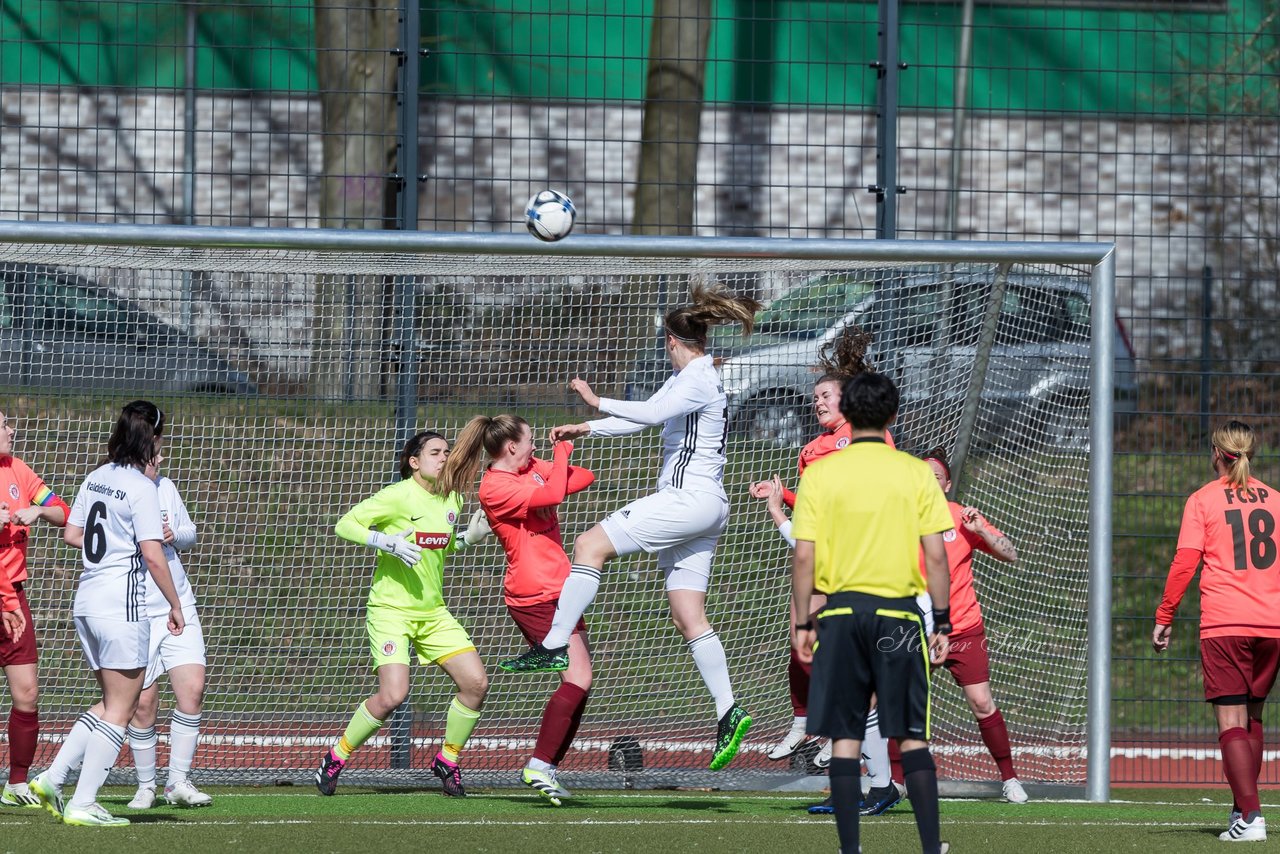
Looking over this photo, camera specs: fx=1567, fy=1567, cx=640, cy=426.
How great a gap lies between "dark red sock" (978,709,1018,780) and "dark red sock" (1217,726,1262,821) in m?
1.50

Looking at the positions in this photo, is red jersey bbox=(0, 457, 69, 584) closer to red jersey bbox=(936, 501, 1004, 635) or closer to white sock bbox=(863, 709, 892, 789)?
white sock bbox=(863, 709, 892, 789)

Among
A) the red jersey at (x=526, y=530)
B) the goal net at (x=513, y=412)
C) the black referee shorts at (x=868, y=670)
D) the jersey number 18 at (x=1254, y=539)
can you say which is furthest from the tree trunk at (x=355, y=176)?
the jersey number 18 at (x=1254, y=539)

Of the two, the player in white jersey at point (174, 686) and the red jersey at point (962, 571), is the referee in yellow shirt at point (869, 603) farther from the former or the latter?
the player in white jersey at point (174, 686)

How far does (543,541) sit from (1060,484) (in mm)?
3165

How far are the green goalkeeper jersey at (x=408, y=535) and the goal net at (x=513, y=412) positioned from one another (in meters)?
0.94

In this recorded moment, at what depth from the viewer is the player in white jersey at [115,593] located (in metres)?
6.79

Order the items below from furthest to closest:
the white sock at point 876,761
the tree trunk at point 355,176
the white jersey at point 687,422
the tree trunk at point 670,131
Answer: the tree trunk at point 670,131 → the tree trunk at point 355,176 → the white sock at point 876,761 → the white jersey at point 687,422

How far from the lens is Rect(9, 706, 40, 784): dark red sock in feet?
25.0

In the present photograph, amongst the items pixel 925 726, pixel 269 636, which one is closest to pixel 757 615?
pixel 269 636

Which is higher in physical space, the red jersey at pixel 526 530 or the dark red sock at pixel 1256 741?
the red jersey at pixel 526 530

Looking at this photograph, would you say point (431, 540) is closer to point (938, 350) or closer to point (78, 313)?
point (78, 313)

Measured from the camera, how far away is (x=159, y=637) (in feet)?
25.1

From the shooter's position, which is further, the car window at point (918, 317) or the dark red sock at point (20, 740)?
the car window at point (918, 317)

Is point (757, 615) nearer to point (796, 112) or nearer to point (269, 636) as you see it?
point (269, 636)
